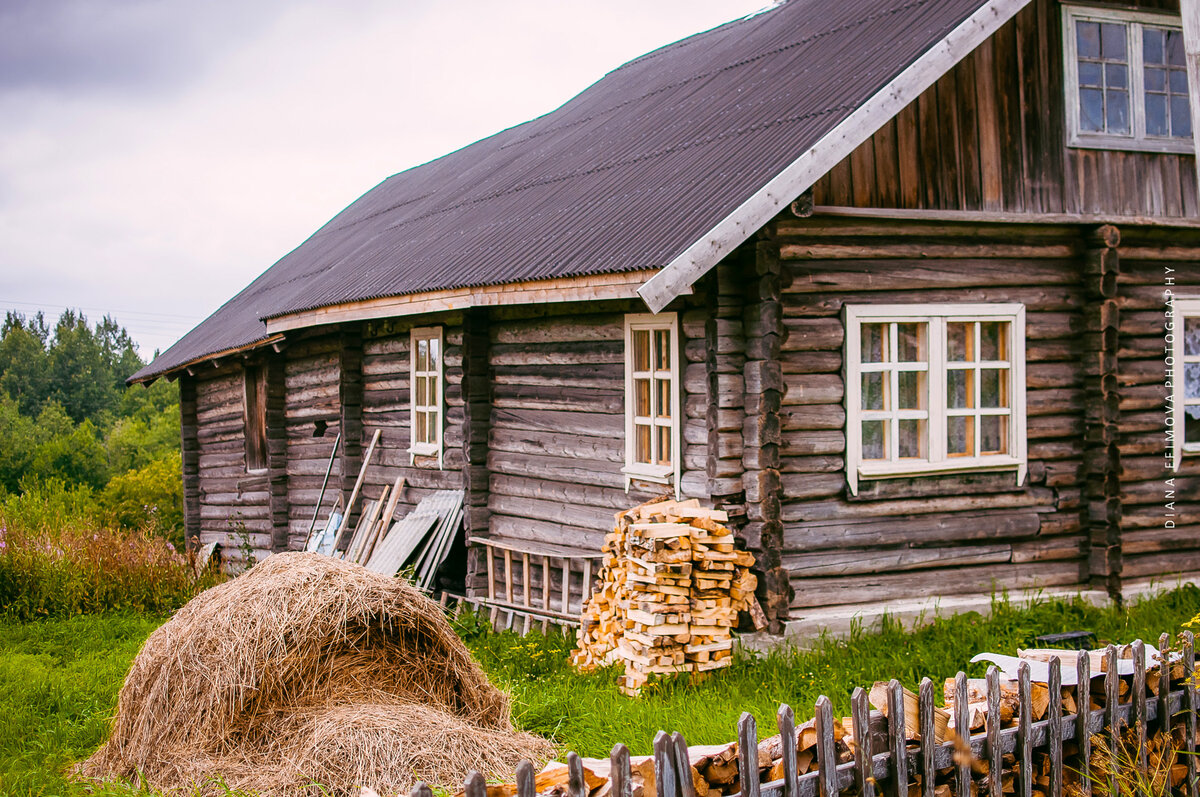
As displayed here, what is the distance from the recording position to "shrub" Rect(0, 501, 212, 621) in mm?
11898

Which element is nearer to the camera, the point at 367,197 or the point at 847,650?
the point at 847,650

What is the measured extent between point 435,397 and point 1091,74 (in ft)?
24.8

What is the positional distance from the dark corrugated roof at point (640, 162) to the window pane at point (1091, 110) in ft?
4.75

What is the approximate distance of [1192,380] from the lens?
10.7 meters

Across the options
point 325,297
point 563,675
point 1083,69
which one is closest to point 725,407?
point 563,675

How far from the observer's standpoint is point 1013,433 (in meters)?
9.79

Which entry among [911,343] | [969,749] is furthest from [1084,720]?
[911,343]

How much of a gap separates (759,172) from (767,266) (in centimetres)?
73

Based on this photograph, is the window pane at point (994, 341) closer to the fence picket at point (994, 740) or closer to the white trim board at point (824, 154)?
the white trim board at point (824, 154)

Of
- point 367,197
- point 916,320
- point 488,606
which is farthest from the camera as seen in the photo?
point 367,197

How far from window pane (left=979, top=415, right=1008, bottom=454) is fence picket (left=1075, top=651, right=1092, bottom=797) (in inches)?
194

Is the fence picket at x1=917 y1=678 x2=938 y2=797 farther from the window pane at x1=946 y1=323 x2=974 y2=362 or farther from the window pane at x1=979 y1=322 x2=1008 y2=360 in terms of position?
the window pane at x1=979 y1=322 x2=1008 y2=360

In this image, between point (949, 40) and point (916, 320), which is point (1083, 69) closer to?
point (949, 40)

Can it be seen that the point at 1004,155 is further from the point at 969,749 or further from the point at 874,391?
the point at 969,749
